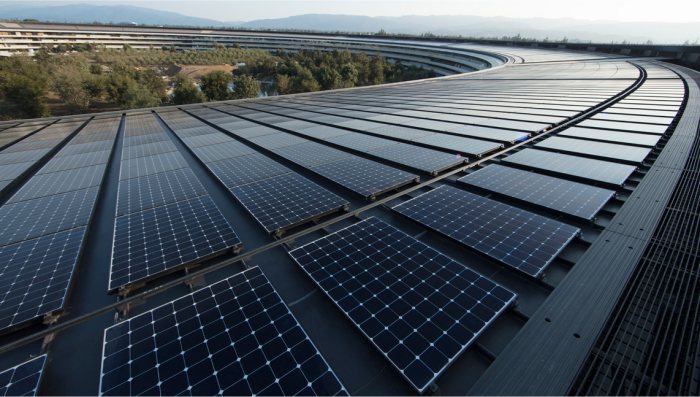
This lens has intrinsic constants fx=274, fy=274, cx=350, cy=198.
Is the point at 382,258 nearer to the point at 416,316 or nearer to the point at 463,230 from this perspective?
the point at 416,316

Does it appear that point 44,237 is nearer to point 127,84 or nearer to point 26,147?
point 26,147

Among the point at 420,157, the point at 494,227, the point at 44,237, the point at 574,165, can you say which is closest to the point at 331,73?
the point at 420,157

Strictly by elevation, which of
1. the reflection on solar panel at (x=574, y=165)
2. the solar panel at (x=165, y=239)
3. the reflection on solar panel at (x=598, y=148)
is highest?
the reflection on solar panel at (x=598, y=148)

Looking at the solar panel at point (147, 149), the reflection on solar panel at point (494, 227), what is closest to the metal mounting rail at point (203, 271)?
the reflection on solar panel at point (494, 227)

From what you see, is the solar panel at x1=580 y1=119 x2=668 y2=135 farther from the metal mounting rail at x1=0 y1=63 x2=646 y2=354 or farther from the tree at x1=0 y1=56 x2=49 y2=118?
the tree at x1=0 y1=56 x2=49 y2=118

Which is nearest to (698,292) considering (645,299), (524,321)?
(645,299)

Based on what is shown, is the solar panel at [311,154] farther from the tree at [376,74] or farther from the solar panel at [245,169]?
the tree at [376,74]
